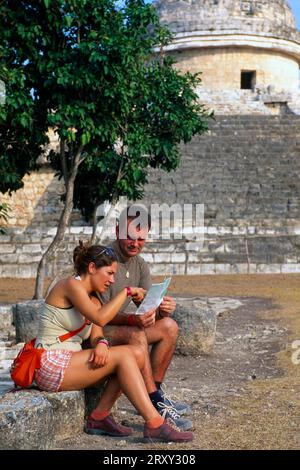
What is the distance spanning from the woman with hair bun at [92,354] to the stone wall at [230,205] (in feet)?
33.2

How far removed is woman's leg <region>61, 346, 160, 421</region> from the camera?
429 cm

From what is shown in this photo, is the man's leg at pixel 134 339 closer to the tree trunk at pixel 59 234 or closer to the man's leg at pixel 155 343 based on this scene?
the man's leg at pixel 155 343

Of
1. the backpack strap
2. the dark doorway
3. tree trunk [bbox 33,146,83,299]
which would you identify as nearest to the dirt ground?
the backpack strap

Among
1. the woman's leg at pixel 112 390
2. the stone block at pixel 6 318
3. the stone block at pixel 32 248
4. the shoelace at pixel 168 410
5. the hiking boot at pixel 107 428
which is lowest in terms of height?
the stone block at pixel 32 248

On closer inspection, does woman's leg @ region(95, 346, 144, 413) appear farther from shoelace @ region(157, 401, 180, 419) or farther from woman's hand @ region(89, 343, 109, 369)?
shoelace @ region(157, 401, 180, 419)

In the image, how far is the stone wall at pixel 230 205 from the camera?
15.4m

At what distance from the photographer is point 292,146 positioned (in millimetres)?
20203

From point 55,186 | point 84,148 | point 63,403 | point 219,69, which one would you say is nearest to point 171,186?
point 55,186

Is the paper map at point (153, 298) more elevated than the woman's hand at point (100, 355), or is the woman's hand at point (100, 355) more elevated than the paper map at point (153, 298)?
the paper map at point (153, 298)

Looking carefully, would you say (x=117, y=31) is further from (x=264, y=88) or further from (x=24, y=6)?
(x=264, y=88)

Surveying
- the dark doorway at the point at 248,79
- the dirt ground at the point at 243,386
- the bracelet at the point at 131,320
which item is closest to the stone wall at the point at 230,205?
the dirt ground at the point at 243,386

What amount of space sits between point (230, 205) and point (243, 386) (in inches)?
461

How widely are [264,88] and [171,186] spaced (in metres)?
8.79

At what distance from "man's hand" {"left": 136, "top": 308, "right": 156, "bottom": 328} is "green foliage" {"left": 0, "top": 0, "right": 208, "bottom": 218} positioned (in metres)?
4.76
